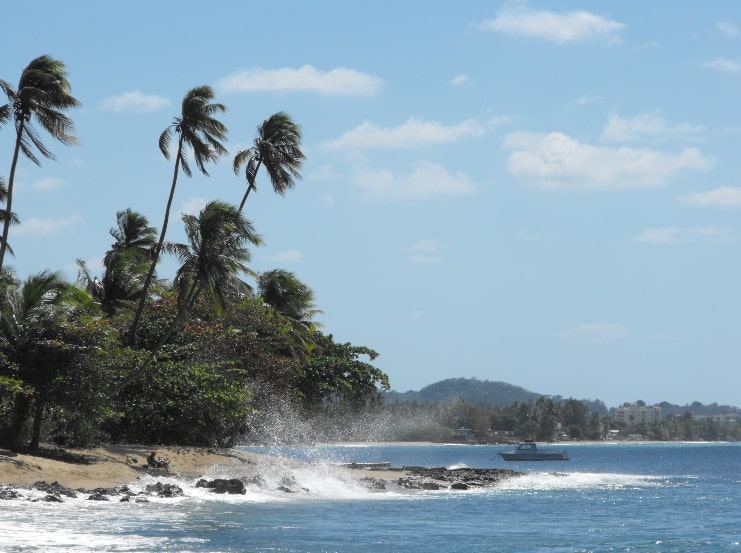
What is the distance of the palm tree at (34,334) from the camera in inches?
1230

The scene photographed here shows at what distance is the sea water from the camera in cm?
2228

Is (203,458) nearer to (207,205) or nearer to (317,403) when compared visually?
(207,205)

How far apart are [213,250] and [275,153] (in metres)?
6.44

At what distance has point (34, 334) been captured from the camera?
31.5 meters

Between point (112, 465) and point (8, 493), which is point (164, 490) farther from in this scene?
point (8, 493)

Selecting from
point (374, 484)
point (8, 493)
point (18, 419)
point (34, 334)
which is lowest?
point (8, 493)

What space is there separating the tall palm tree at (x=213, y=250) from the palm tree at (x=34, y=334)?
570 cm

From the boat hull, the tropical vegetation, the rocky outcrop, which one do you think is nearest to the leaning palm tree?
the tropical vegetation

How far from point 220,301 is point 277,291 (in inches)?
725

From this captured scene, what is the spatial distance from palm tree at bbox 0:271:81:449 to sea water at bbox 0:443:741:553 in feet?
14.0

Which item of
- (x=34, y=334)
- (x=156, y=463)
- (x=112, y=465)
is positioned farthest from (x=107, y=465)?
(x=34, y=334)

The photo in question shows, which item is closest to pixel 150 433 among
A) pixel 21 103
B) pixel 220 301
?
pixel 220 301

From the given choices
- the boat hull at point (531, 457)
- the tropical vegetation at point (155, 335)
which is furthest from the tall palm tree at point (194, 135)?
the boat hull at point (531, 457)

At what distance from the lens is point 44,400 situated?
32031mm
